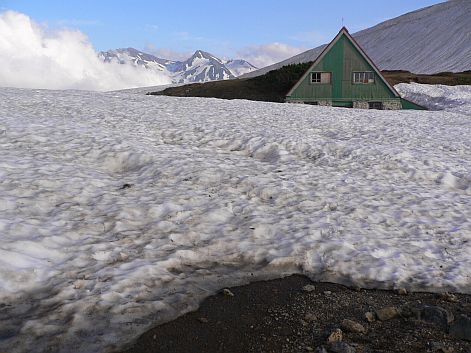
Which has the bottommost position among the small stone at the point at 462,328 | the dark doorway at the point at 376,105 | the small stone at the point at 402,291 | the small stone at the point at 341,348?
the dark doorway at the point at 376,105

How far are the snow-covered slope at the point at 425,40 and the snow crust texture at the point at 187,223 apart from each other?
102705 millimetres

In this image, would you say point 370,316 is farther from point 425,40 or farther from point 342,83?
point 425,40

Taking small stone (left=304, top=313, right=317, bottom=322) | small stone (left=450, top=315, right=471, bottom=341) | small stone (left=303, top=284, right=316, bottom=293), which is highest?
small stone (left=304, top=313, right=317, bottom=322)

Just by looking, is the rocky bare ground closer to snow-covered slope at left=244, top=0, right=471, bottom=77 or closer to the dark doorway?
the dark doorway

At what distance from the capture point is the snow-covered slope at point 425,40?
4375 inches

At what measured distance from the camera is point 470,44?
110875mm

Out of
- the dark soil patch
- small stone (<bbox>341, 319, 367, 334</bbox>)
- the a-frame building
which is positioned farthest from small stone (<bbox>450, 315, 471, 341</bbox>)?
the dark soil patch

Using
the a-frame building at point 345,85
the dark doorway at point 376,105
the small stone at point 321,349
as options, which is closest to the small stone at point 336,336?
the small stone at point 321,349

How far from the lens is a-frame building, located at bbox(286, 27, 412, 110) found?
4254cm

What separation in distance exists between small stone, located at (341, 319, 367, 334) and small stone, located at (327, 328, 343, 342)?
0.16m

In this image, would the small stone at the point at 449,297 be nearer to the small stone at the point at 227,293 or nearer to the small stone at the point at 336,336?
the small stone at the point at 336,336

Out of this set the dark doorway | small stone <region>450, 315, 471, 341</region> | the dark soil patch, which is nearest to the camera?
small stone <region>450, 315, 471, 341</region>

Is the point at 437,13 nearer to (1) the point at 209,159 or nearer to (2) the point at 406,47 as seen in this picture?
(2) the point at 406,47

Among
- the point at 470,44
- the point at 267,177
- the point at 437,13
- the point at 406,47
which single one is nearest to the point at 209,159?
the point at 267,177
